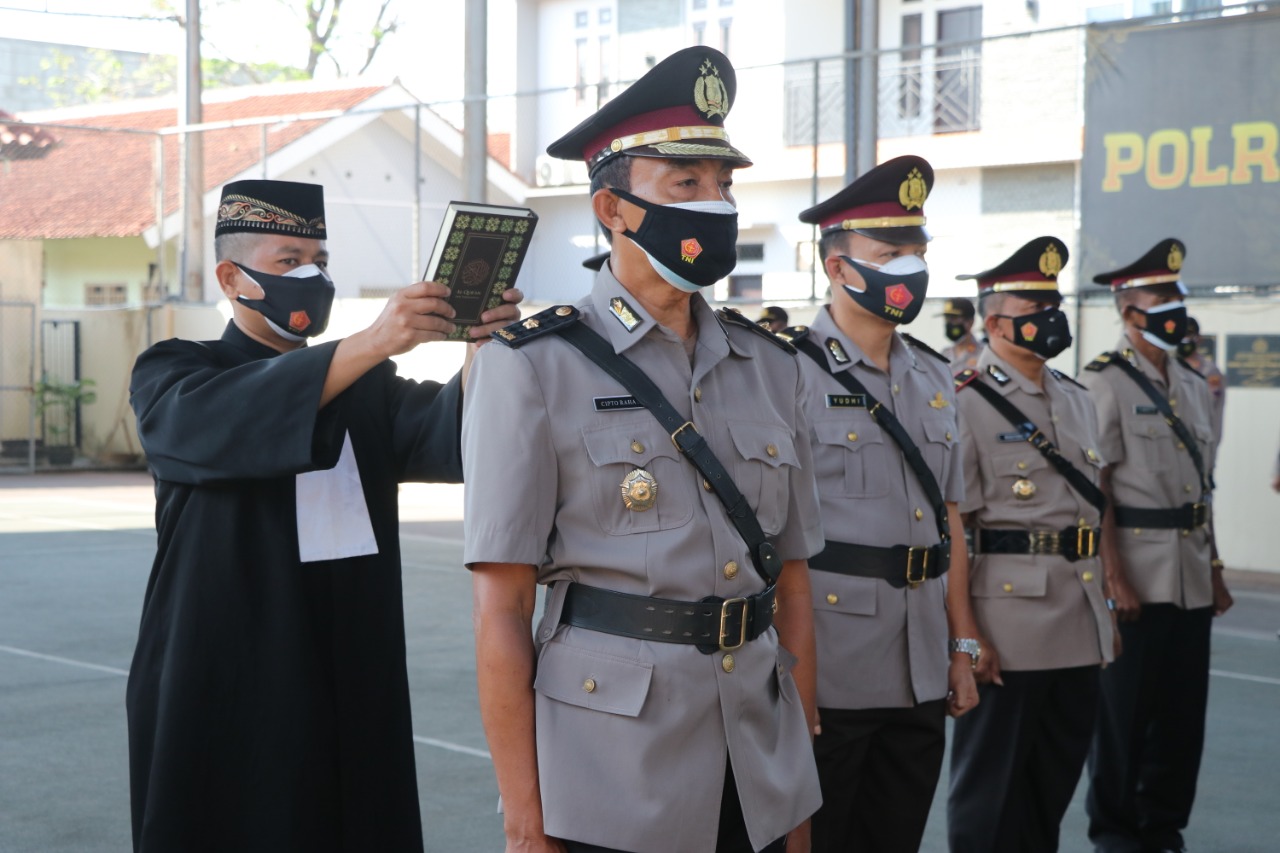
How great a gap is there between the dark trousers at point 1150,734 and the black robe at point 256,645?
9.95 ft

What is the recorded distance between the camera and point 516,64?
30938mm

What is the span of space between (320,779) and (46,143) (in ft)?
73.6

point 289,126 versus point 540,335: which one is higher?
point 289,126

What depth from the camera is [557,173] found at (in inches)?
992

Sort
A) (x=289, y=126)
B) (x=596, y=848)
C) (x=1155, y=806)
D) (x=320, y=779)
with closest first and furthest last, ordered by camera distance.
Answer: (x=596, y=848) → (x=320, y=779) → (x=1155, y=806) → (x=289, y=126)

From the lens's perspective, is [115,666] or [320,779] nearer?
[320,779]

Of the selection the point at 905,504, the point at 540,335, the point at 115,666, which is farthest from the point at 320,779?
the point at 115,666

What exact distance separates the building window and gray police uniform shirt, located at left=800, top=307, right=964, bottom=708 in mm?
25033

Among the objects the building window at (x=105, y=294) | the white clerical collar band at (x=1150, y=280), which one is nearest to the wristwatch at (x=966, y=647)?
the white clerical collar band at (x=1150, y=280)

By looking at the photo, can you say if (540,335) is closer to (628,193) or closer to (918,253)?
(628,193)

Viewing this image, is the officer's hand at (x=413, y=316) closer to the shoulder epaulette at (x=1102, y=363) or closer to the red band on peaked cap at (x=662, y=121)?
the red band on peaked cap at (x=662, y=121)

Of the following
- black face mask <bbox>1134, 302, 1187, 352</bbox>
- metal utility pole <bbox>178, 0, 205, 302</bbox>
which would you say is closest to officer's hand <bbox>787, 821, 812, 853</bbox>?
black face mask <bbox>1134, 302, 1187, 352</bbox>

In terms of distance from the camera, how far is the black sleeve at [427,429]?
3.58 m

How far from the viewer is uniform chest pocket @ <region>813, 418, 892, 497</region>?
4234mm
